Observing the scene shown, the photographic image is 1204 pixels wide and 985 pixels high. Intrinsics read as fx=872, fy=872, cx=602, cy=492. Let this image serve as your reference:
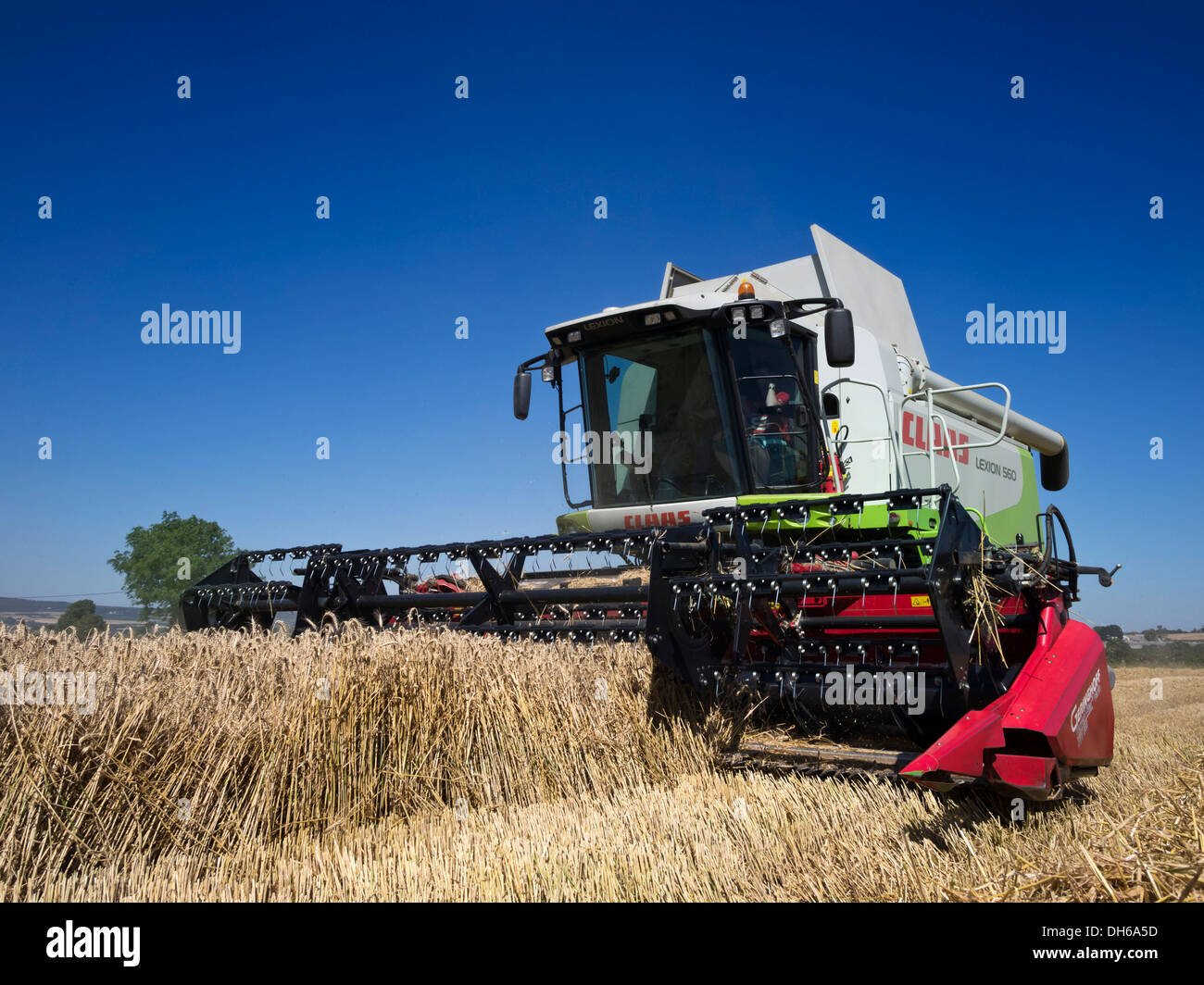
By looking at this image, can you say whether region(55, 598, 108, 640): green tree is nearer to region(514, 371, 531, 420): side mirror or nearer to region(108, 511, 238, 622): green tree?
region(514, 371, 531, 420): side mirror

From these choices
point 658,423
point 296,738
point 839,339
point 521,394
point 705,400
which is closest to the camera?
point 296,738

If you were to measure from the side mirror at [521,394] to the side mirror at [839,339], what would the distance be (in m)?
2.37

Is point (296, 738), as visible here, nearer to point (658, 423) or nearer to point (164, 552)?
point (658, 423)

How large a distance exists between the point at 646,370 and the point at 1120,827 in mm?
4156

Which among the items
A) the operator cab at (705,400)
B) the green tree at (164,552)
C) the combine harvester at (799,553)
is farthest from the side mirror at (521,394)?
the green tree at (164,552)

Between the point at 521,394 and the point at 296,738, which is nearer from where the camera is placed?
the point at 296,738

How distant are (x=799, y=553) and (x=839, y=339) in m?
1.48

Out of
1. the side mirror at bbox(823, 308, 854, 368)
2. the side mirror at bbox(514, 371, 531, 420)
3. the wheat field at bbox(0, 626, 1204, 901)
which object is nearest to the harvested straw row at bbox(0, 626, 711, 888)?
the wheat field at bbox(0, 626, 1204, 901)

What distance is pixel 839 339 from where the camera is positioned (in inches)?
195

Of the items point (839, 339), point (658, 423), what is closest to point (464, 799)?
point (658, 423)

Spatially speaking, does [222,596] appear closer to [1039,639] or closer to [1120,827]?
[1039,639]

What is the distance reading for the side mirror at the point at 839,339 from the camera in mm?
4953

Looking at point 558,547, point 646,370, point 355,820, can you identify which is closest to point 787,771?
point 558,547

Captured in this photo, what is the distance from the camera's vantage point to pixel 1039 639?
3.98m
